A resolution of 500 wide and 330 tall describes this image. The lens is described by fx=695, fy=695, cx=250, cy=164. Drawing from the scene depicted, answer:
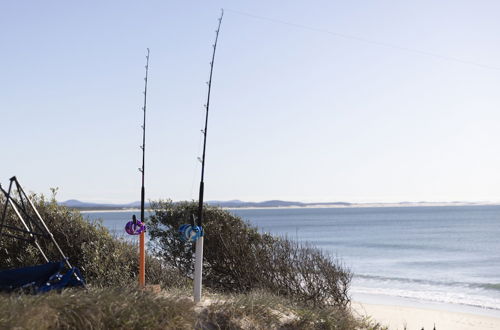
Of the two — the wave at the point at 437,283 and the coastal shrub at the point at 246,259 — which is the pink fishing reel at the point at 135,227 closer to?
the coastal shrub at the point at 246,259

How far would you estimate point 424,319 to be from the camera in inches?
701

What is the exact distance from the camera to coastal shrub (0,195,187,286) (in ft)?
37.2

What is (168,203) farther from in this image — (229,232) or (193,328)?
(193,328)

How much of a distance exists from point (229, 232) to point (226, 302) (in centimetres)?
481

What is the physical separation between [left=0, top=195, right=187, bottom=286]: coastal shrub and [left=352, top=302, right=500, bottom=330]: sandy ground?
640cm

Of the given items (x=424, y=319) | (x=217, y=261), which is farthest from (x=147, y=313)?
→ (x=424, y=319)

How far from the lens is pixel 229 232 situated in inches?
480

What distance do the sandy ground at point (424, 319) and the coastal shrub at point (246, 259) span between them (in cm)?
517

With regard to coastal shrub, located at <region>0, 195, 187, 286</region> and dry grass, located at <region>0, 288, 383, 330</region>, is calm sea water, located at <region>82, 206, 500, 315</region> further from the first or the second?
dry grass, located at <region>0, 288, 383, 330</region>

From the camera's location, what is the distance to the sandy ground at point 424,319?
1680cm

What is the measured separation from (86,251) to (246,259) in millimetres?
2665

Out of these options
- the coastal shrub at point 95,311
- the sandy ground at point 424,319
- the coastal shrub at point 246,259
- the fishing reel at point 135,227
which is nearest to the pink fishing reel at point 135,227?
the fishing reel at point 135,227

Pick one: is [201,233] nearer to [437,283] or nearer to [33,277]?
[33,277]

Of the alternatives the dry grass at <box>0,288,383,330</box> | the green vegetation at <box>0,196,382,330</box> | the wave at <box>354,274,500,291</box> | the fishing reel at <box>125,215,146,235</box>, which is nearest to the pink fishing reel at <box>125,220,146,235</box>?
the fishing reel at <box>125,215,146,235</box>
